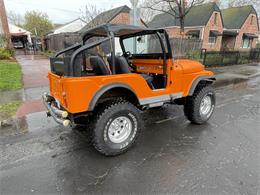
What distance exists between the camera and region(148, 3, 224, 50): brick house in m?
22.5

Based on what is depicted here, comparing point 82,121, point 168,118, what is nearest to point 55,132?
point 82,121

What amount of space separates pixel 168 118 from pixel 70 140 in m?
2.39

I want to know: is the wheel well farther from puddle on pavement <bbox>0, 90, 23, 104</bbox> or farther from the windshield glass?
puddle on pavement <bbox>0, 90, 23, 104</bbox>

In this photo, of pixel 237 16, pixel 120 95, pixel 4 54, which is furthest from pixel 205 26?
pixel 120 95

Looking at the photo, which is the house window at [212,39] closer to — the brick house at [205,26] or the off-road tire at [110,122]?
the brick house at [205,26]

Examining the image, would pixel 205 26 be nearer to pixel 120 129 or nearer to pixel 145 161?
pixel 120 129

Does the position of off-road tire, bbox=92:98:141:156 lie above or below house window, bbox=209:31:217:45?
below

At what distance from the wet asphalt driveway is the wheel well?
866 mm

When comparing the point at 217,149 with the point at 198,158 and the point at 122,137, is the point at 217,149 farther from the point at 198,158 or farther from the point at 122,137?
the point at 122,137

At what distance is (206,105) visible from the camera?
174 inches

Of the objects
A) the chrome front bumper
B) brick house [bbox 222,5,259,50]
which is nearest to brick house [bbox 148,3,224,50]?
brick house [bbox 222,5,259,50]

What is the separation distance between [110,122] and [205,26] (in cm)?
2318

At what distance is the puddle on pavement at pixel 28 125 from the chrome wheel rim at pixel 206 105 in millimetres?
3447

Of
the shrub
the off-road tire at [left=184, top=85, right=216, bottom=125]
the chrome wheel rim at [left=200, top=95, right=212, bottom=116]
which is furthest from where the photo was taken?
the shrub
